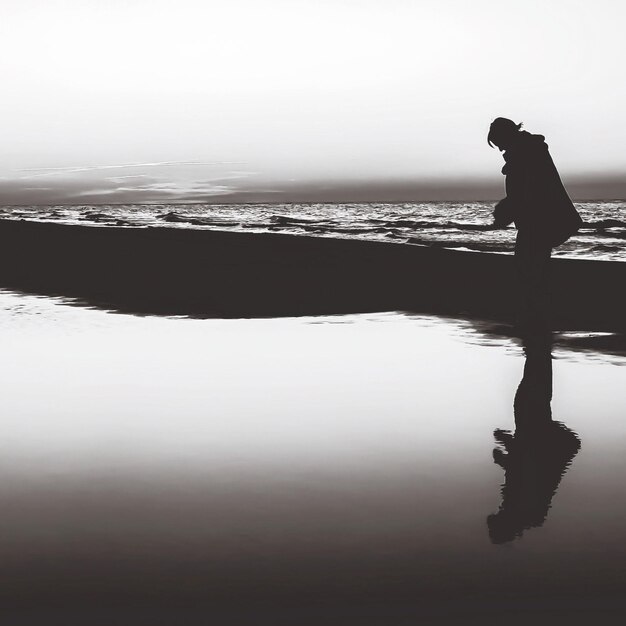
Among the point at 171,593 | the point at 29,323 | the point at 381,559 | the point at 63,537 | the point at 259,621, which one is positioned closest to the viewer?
the point at 259,621

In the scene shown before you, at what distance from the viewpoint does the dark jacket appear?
730cm

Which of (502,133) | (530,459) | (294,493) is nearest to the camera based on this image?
(294,493)

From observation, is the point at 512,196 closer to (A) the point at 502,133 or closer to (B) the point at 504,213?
(B) the point at 504,213

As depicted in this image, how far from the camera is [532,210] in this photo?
7.43m

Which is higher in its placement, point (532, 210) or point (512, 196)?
point (512, 196)

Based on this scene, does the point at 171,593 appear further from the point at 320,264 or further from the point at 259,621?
the point at 320,264

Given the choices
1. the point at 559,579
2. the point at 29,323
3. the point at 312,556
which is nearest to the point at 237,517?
the point at 312,556

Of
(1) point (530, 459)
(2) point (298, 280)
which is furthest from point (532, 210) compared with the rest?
(2) point (298, 280)

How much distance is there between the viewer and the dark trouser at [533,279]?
7562 mm

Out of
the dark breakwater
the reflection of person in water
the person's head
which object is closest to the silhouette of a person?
the person's head

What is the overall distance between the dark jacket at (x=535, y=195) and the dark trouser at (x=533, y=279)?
72 mm

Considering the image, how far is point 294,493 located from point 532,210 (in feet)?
13.7

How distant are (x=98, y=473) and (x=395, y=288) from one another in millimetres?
10177

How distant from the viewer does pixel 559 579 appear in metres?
3.09
